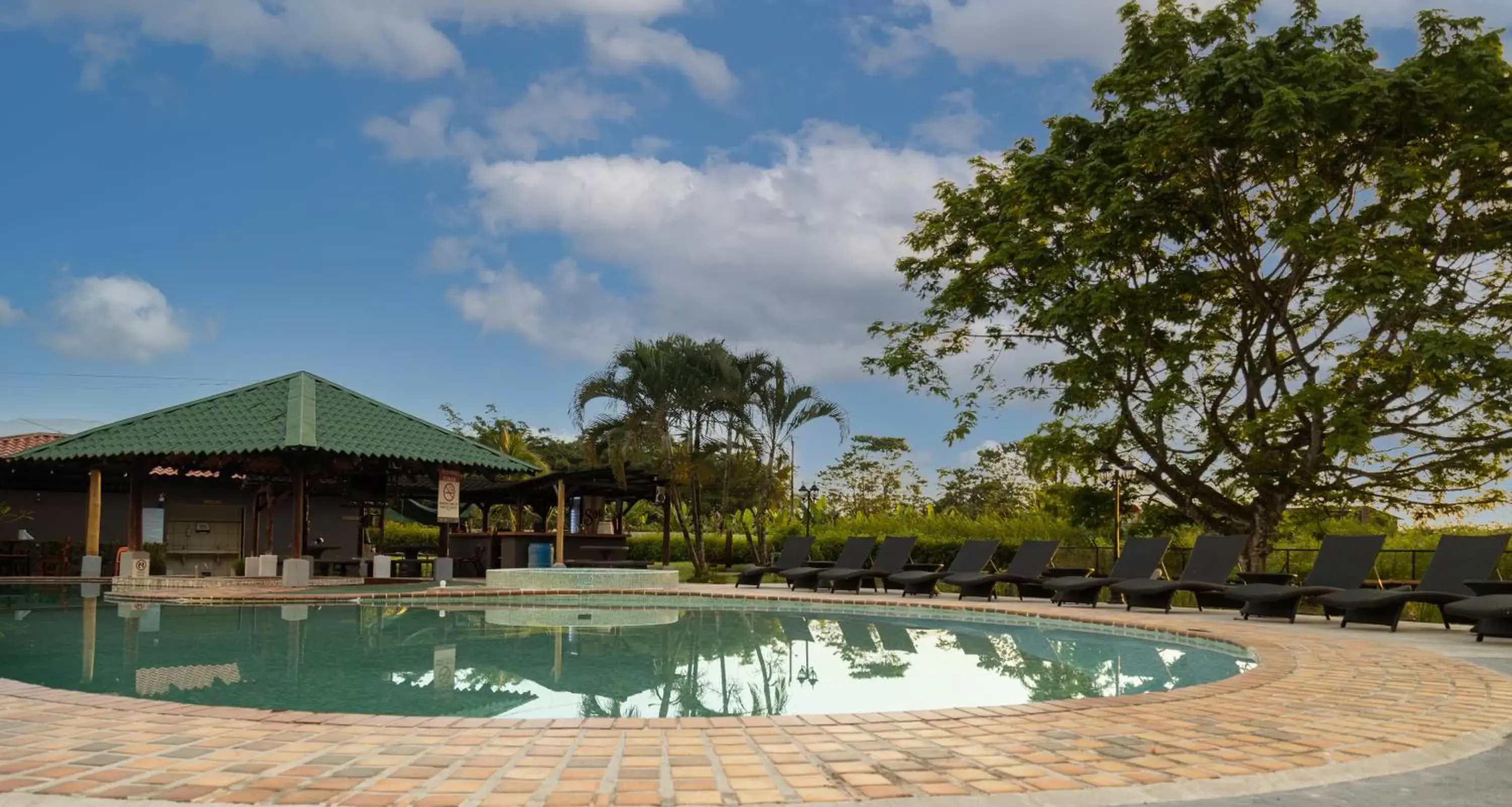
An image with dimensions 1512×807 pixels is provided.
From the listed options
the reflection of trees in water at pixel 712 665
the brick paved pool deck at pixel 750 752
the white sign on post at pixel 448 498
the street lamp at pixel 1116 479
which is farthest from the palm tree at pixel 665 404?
the brick paved pool deck at pixel 750 752

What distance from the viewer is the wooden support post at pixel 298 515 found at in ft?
61.1

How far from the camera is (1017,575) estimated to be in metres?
14.9

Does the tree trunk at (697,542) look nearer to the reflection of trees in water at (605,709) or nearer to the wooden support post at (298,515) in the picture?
the wooden support post at (298,515)

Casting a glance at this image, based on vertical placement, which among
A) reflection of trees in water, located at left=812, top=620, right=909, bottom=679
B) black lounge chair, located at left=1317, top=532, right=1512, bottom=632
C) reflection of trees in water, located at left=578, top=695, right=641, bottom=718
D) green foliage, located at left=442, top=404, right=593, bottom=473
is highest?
green foliage, located at left=442, top=404, right=593, bottom=473

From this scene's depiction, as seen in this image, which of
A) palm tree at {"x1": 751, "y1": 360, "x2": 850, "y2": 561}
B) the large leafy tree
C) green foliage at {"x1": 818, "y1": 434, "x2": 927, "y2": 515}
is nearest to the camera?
the large leafy tree

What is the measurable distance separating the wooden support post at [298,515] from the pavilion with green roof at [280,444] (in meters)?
0.02

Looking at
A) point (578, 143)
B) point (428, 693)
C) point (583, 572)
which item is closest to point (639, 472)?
point (583, 572)

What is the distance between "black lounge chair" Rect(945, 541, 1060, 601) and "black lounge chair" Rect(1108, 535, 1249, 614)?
154 cm

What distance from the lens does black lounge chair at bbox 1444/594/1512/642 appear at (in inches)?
368

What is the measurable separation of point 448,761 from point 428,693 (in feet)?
10.0

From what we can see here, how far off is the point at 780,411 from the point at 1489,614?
1583 cm

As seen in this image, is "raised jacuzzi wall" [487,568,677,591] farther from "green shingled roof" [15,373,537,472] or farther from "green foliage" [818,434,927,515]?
"green foliage" [818,434,927,515]

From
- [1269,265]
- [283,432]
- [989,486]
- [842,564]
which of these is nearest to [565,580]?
[842,564]

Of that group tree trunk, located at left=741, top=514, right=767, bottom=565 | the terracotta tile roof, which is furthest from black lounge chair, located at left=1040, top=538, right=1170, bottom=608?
the terracotta tile roof
